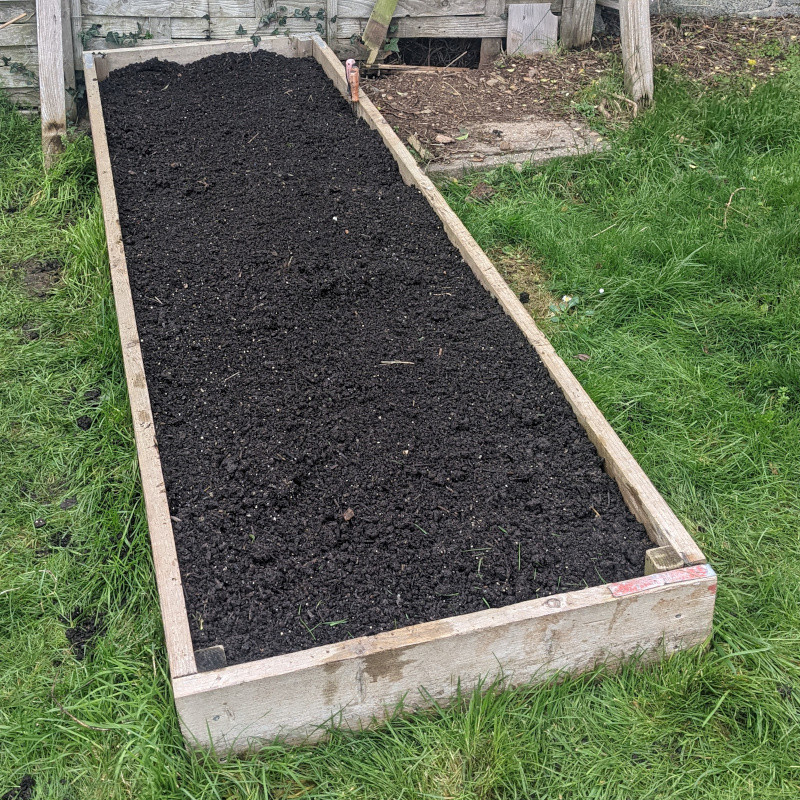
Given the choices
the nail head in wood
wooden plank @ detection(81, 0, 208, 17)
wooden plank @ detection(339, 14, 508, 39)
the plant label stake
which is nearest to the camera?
the nail head in wood

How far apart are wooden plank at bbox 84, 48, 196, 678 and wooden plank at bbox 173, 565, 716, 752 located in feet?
0.47

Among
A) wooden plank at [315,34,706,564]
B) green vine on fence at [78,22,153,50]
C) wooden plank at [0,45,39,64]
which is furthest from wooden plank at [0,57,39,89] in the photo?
wooden plank at [315,34,706,564]

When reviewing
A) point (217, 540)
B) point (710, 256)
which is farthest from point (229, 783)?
point (710, 256)

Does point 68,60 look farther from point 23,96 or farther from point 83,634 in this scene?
point 83,634

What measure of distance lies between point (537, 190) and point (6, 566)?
3.31m

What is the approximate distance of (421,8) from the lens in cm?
552

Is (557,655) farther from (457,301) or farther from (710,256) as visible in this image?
(710,256)

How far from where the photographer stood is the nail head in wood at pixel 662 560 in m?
2.25

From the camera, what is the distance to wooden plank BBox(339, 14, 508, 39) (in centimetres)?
555

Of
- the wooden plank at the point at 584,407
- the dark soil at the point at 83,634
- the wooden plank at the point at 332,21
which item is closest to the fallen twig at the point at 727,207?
the wooden plank at the point at 584,407

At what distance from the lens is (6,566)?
8.73 feet

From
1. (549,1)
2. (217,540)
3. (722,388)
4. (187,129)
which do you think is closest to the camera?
(217,540)

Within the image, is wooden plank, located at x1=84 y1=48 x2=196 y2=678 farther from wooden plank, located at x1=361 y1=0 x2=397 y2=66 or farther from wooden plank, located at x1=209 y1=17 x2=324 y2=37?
wooden plank, located at x1=361 y1=0 x2=397 y2=66

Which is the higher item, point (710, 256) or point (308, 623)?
point (710, 256)
